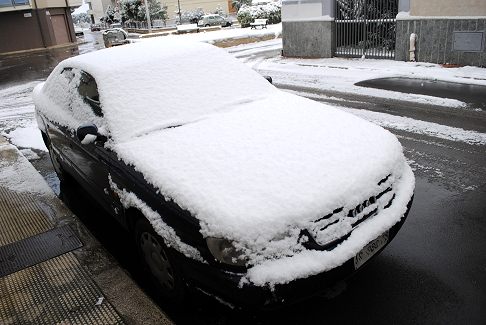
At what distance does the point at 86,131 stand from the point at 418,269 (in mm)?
2898

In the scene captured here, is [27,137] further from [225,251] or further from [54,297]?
[225,251]

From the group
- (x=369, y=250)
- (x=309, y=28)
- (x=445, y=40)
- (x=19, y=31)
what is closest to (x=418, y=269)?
(x=369, y=250)

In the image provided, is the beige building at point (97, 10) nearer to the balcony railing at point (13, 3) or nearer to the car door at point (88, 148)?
the balcony railing at point (13, 3)

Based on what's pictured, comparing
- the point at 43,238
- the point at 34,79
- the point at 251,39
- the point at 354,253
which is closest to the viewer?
the point at 354,253

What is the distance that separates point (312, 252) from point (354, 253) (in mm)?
295

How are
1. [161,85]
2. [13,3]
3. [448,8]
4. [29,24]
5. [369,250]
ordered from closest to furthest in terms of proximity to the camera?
[369,250]
[161,85]
[448,8]
[13,3]
[29,24]

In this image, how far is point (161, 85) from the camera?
13.3 ft

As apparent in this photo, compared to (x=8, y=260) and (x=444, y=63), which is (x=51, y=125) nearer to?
(x=8, y=260)

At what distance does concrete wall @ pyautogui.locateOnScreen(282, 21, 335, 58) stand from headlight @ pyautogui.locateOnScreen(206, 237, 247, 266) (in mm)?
13044

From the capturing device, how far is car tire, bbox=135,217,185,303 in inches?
118

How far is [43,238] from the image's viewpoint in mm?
4102

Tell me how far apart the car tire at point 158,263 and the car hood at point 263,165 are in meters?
0.40

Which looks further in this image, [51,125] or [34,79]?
[34,79]

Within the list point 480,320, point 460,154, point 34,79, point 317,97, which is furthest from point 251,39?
point 480,320
